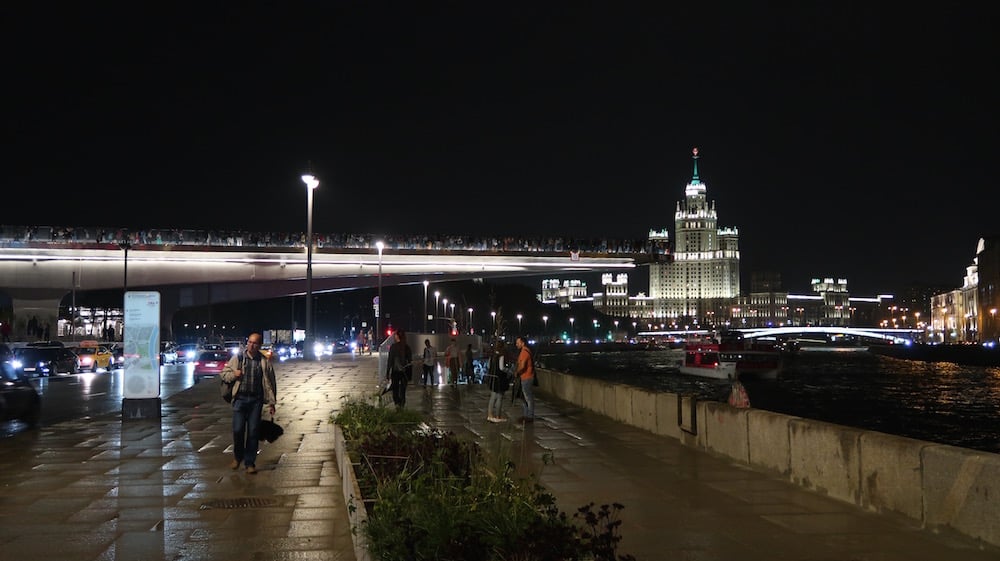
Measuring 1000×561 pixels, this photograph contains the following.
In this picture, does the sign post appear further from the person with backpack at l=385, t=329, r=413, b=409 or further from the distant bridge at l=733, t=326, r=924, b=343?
the distant bridge at l=733, t=326, r=924, b=343

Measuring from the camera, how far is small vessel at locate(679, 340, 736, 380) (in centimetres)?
7112

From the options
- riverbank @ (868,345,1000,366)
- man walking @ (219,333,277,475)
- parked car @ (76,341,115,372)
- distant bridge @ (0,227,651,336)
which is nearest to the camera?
man walking @ (219,333,277,475)

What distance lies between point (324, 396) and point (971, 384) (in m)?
47.7

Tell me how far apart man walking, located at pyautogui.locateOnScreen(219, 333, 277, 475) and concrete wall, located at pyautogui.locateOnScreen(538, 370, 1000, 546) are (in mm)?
6373

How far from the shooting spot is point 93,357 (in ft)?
157

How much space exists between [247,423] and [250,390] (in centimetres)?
55

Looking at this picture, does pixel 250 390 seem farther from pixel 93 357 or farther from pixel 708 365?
pixel 708 365

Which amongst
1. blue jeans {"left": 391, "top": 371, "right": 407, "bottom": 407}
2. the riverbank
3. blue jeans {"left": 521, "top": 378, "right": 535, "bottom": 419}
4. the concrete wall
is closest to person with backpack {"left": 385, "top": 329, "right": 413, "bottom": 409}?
blue jeans {"left": 391, "top": 371, "right": 407, "bottom": 407}

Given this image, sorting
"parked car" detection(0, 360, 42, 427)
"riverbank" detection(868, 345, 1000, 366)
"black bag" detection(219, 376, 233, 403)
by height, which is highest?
"black bag" detection(219, 376, 233, 403)

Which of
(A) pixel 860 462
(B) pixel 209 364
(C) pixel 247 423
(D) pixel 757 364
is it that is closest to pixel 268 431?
(C) pixel 247 423

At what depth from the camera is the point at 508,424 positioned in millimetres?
18953

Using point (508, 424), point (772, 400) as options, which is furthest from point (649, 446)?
point (772, 400)

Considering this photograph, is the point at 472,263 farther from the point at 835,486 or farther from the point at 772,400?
the point at 835,486

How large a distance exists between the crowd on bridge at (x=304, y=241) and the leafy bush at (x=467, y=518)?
61.5m
